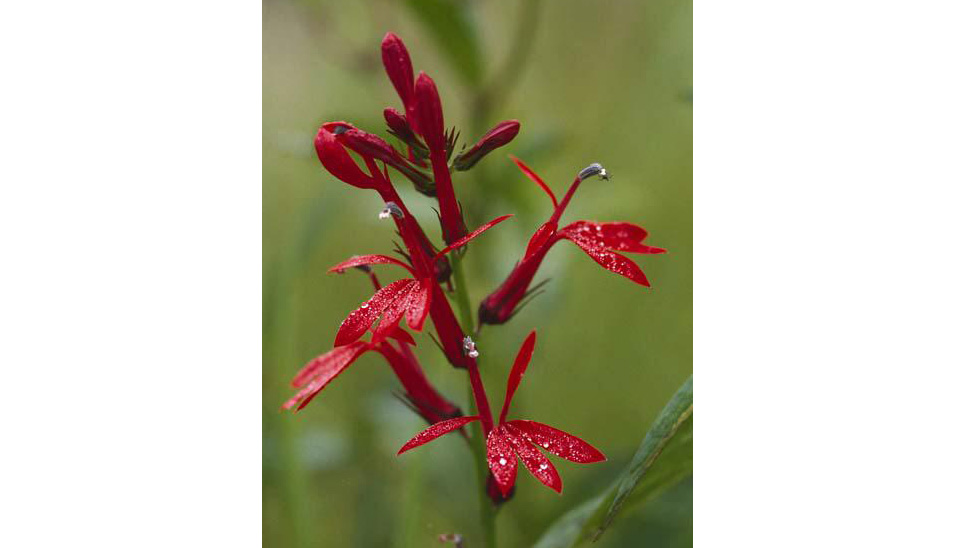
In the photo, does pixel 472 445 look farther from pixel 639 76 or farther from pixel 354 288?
pixel 639 76

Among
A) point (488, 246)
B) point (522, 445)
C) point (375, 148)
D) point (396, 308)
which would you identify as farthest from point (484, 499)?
point (488, 246)

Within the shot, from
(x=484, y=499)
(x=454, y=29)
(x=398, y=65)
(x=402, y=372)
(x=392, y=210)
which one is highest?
(x=454, y=29)

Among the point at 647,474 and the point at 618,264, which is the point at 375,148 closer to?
the point at 618,264

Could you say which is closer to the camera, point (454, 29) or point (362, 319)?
point (362, 319)

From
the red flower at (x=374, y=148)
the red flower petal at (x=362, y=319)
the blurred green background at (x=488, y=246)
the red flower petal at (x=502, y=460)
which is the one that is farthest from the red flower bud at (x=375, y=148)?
the blurred green background at (x=488, y=246)

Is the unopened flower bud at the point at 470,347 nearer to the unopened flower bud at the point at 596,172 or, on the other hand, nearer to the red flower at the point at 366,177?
the red flower at the point at 366,177

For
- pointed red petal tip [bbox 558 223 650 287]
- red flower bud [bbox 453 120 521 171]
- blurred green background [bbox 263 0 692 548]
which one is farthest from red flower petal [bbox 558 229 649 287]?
blurred green background [bbox 263 0 692 548]
